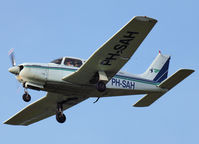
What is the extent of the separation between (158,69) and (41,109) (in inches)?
255

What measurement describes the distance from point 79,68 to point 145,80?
421 centimetres

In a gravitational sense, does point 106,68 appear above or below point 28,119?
above

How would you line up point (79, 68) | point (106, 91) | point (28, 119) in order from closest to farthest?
point (79, 68), point (106, 91), point (28, 119)

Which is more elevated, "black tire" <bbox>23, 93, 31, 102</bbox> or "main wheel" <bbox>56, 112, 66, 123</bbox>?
"black tire" <bbox>23, 93, 31, 102</bbox>

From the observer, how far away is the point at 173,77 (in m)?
22.6

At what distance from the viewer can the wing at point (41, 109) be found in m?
23.6

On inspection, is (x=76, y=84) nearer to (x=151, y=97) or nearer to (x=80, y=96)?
(x=80, y=96)

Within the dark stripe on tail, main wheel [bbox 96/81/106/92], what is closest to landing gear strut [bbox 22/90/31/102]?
main wheel [bbox 96/81/106/92]

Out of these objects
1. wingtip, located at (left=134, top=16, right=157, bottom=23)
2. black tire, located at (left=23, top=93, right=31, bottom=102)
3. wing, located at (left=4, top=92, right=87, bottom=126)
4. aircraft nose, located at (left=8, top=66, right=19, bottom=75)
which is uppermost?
wingtip, located at (left=134, top=16, right=157, bottom=23)

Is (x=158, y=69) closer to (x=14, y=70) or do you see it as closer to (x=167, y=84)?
(x=167, y=84)

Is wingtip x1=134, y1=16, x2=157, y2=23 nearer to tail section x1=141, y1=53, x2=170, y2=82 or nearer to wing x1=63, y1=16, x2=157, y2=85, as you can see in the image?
wing x1=63, y1=16, x2=157, y2=85

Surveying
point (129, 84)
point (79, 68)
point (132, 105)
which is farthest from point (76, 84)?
point (132, 105)

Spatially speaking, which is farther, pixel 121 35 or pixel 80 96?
pixel 80 96

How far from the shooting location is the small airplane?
64.3ft
